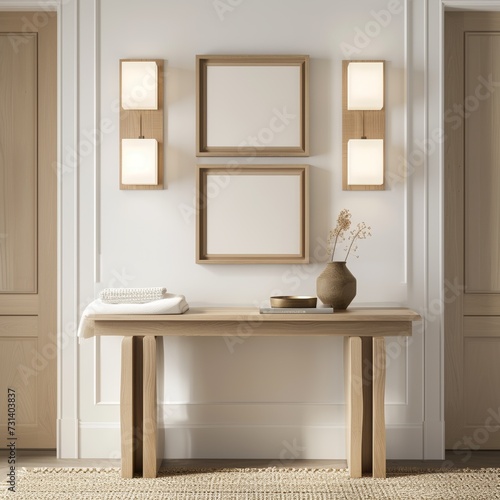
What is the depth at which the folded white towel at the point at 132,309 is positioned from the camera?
2.82 meters

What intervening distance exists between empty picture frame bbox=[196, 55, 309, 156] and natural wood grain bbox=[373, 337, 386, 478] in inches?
42.5

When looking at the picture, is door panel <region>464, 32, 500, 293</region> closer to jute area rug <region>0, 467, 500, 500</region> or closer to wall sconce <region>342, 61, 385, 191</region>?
wall sconce <region>342, 61, 385, 191</region>

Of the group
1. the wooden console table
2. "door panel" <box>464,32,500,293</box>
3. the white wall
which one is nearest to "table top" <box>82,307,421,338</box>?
the wooden console table

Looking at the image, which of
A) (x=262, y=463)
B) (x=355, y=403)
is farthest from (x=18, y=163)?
(x=355, y=403)

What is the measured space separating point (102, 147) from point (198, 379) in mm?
1245

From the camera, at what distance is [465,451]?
3.34m

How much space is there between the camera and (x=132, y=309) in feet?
9.27

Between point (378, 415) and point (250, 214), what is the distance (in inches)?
44.1

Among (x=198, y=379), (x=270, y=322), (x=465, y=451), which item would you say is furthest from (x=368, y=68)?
(x=465, y=451)

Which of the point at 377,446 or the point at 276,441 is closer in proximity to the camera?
the point at 377,446

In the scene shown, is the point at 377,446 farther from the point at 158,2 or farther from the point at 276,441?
the point at 158,2

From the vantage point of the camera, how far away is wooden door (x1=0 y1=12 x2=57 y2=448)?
3355mm

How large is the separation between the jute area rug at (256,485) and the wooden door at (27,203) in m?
0.57

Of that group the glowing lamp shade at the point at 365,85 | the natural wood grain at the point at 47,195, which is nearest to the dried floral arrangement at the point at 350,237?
the glowing lamp shade at the point at 365,85
